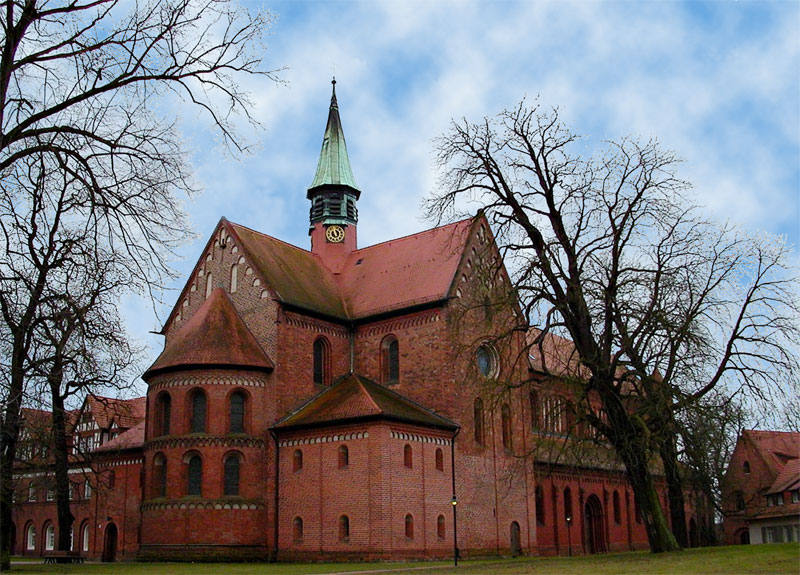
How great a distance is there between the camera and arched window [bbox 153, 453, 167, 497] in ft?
119

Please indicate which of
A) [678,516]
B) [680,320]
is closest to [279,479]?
[678,516]

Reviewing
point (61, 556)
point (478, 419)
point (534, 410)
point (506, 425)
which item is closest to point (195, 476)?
point (61, 556)

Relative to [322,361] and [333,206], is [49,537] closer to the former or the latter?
[322,361]

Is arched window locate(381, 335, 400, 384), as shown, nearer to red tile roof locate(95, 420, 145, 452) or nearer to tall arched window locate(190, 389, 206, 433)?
tall arched window locate(190, 389, 206, 433)

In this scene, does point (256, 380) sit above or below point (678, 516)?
above

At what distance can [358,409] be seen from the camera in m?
34.5

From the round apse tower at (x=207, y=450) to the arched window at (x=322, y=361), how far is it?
305cm

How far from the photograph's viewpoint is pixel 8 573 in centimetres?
2639

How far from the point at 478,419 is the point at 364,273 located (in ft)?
34.8

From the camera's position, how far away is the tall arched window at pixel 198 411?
1444 inches

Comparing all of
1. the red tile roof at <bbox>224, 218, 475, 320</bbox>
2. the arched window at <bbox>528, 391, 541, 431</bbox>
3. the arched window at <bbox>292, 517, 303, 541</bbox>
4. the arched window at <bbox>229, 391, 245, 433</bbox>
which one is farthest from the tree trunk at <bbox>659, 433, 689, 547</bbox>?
the arched window at <bbox>229, 391, 245, 433</bbox>

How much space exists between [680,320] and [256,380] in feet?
63.3

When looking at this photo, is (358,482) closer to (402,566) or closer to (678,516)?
(402,566)

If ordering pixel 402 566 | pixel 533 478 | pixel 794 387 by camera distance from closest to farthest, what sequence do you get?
pixel 794 387 → pixel 402 566 → pixel 533 478
